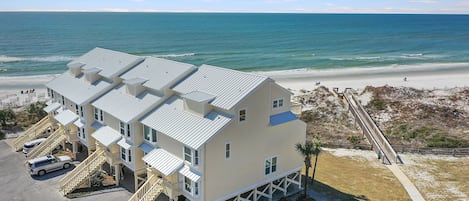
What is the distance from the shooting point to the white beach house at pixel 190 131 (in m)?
23.5

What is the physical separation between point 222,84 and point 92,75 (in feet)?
49.7

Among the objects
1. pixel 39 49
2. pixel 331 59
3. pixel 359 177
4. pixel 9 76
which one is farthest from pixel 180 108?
pixel 39 49

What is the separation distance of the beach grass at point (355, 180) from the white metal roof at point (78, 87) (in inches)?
790

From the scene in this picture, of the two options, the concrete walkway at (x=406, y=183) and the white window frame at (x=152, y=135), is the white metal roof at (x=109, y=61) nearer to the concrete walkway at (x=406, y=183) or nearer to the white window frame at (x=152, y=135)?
the white window frame at (x=152, y=135)

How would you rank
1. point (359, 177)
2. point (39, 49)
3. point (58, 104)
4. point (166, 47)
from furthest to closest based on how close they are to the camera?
point (166, 47), point (39, 49), point (58, 104), point (359, 177)

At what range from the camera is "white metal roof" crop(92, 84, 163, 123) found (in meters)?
27.5

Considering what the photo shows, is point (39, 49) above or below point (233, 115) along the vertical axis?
below

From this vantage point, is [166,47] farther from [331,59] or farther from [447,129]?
[447,129]

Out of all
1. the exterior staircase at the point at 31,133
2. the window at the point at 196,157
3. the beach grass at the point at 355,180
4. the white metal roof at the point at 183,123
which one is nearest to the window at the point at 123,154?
the white metal roof at the point at 183,123

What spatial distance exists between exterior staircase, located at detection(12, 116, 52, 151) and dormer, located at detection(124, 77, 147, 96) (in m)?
14.4

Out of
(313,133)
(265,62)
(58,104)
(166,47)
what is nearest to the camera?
(58,104)

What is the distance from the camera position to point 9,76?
7956 centimetres

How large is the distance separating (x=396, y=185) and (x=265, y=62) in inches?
2869

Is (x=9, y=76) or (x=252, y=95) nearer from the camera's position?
(x=252, y=95)
